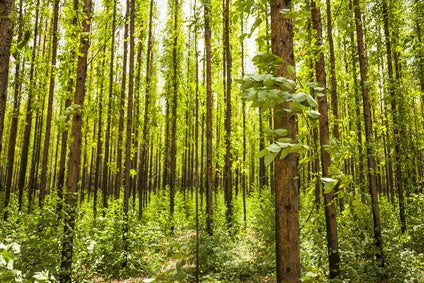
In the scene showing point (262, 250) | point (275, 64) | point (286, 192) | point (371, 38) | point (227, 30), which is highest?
point (227, 30)

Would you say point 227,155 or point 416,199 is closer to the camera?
point 416,199

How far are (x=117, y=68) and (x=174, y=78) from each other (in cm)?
380

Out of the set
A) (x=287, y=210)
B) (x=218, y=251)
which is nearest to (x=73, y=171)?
(x=287, y=210)

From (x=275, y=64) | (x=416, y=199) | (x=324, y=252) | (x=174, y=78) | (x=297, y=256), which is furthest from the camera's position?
(x=174, y=78)

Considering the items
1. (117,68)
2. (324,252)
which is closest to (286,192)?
(324,252)

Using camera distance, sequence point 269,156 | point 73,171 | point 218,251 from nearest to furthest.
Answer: point 269,156 < point 73,171 < point 218,251

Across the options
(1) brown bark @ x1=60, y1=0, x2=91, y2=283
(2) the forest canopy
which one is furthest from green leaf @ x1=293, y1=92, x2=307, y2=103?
(1) brown bark @ x1=60, y1=0, x2=91, y2=283

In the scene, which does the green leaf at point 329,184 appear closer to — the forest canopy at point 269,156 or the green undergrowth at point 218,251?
the forest canopy at point 269,156

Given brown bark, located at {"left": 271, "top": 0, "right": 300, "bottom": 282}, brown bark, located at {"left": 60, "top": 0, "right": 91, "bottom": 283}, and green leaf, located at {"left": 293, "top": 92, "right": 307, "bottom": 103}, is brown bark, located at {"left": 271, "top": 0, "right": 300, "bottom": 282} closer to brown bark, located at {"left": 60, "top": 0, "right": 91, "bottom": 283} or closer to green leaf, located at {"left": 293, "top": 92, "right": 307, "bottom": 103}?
green leaf, located at {"left": 293, "top": 92, "right": 307, "bottom": 103}

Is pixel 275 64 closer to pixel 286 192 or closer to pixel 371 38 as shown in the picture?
pixel 286 192

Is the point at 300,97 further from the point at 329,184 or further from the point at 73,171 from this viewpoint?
the point at 73,171

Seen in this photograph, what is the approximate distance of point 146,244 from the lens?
762 cm

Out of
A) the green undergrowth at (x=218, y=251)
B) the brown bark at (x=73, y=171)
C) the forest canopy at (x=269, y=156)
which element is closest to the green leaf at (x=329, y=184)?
the forest canopy at (x=269, y=156)

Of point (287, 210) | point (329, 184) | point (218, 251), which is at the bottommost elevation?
point (218, 251)
